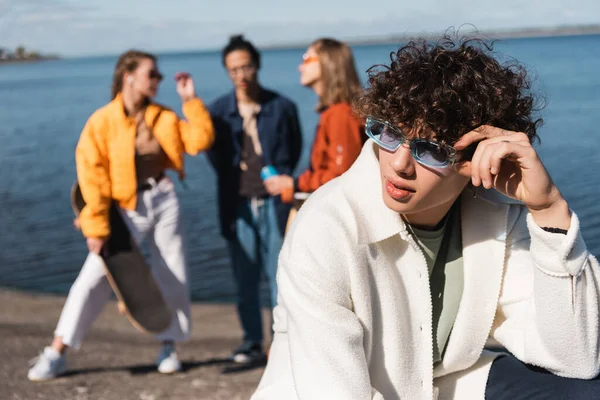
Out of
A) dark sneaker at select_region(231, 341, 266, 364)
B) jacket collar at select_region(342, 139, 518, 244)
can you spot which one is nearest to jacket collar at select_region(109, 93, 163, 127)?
dark sneaker at select_region(231, 341, 266, 364)

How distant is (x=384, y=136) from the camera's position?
2496 mm

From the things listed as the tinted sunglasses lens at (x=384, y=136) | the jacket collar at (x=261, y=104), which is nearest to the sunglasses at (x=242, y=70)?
the jacket collar at (x=261, y=104)

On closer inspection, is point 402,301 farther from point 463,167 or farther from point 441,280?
point 463,167

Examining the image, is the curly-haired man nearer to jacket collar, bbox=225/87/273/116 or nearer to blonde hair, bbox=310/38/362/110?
blonde hair, bbox=310/38/362/110

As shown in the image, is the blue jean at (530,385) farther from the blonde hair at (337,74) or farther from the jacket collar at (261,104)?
→ the jacket collar at (261,104)

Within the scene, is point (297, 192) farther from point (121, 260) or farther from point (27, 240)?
point (27, 240)

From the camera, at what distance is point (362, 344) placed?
98.0 inches

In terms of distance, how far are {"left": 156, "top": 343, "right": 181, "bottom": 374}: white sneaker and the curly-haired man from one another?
2864mm

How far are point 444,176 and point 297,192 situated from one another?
9.14 feet

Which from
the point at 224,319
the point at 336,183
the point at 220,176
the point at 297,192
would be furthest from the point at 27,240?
the point at 336,183

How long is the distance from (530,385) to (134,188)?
10.9 ft

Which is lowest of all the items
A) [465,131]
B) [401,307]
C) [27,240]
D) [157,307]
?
[27,240]

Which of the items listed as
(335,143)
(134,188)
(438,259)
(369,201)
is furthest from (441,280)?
(134,188)

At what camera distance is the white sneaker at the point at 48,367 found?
5.23 metres
